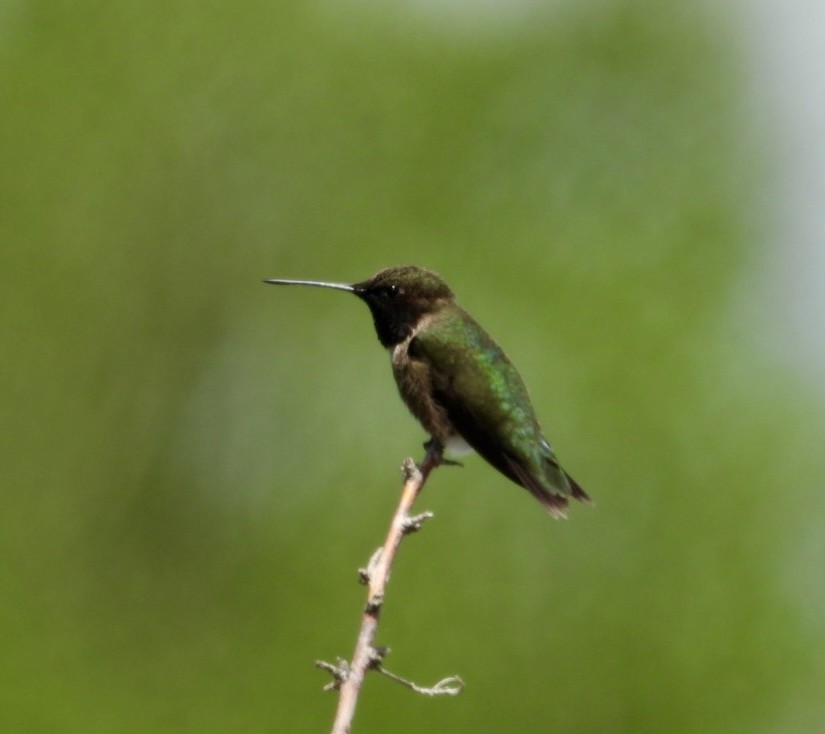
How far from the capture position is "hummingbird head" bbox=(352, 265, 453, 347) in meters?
6.28

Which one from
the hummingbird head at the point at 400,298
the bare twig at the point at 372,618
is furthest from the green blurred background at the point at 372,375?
the bare twig at the point at 372,618

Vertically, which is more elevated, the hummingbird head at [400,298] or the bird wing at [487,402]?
the hummingbird head at [400,298]

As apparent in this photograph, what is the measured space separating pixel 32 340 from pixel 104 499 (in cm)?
277

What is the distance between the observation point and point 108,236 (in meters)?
25.7

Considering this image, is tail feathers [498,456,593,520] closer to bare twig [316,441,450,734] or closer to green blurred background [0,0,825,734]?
bare twig [316,441,450,734]

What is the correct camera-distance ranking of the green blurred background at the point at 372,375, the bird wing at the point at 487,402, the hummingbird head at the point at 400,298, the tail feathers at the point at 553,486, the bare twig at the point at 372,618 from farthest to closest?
the green blurred background at the point at 372,375 → the hummingbird head at the point at 400,298 → the bird wing at the point at 487,402 → the tail feathers at the point at 553,486 → the bare twig at the point at 372,618

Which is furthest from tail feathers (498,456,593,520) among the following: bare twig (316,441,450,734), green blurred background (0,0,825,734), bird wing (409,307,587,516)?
green blurred background (0,0,825,734)

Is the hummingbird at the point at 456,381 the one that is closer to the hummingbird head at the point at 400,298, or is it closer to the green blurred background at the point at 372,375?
the hummingbird head at the point at 400,298

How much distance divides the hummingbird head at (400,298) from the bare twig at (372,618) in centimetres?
216

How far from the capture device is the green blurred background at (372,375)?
22.3 m

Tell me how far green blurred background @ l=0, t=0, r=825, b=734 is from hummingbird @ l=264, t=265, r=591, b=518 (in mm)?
13832

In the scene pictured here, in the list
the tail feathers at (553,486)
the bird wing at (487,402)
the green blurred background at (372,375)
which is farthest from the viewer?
the green blurred background at (372,375)

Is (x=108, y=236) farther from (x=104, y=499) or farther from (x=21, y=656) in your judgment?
(x=21, y=656)

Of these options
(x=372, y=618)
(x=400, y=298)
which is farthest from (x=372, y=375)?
(x=372, y=618)
